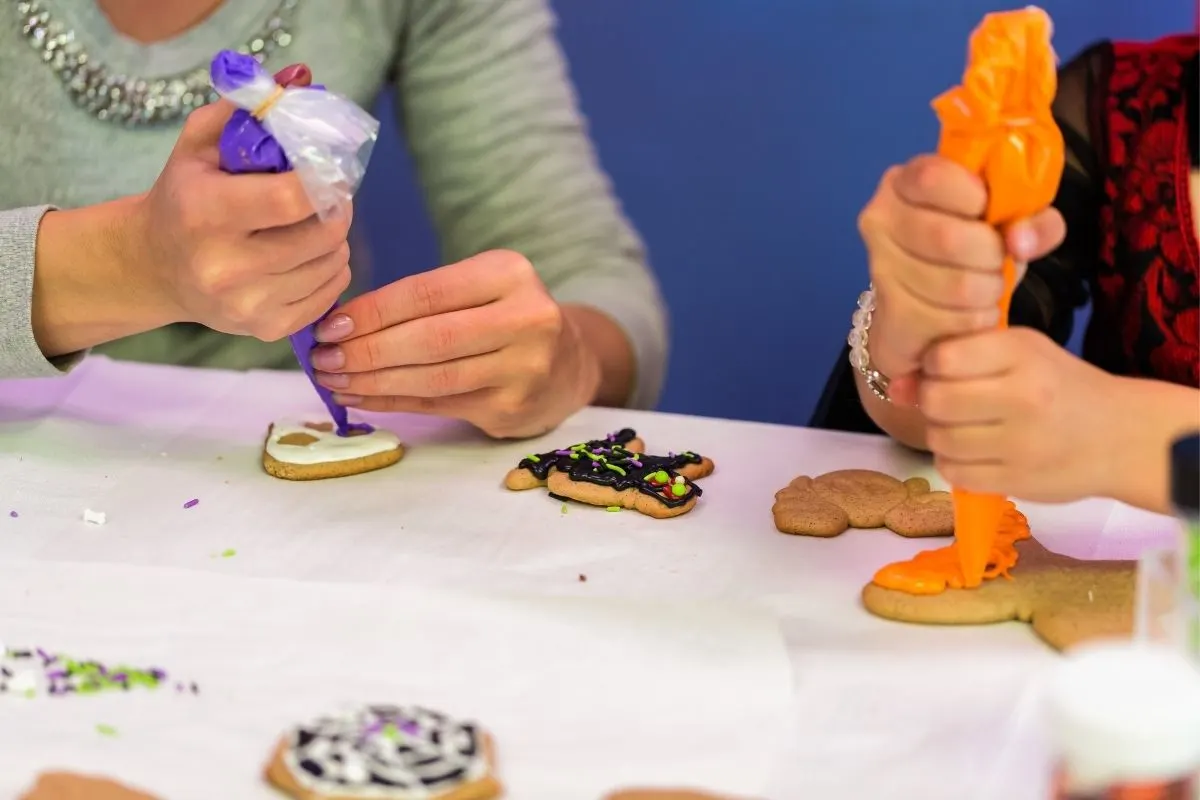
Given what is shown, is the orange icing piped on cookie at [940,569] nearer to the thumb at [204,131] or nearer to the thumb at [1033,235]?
the thumb at [1033,235]

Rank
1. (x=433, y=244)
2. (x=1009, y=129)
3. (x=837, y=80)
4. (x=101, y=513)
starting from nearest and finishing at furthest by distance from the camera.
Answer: (x=1009, y=129) → (x=101, y=513) → (x=837, y=80) → (x=433, y=244)

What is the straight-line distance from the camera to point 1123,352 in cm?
103

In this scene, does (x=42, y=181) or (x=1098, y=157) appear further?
(x=42, y=181)

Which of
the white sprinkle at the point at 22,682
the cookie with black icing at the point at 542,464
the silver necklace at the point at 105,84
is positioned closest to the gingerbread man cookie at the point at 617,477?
the cookie with black icing at the point at 542,464

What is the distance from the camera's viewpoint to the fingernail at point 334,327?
923mm

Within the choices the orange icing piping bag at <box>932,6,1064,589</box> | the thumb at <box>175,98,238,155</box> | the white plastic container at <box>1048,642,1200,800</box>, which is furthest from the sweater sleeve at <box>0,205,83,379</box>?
the white plastic container at <box>1048,642,1200,800</box>

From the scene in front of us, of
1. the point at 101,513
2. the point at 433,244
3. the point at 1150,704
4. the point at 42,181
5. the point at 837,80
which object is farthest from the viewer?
the point at 433,244

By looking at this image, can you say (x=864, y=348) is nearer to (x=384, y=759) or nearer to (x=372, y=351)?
(x=372, y=351)

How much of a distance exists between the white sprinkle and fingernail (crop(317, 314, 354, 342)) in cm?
34

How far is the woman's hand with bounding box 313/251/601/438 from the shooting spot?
3.05ft

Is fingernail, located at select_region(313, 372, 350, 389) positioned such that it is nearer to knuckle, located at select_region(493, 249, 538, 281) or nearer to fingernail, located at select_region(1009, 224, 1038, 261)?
knuckle, located at select_region(493, 249, 538, 281)

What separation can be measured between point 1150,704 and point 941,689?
9.5 inches

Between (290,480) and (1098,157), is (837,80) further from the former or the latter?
(290,480)

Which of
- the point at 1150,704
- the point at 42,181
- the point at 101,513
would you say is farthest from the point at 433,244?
the point at 1150,704
